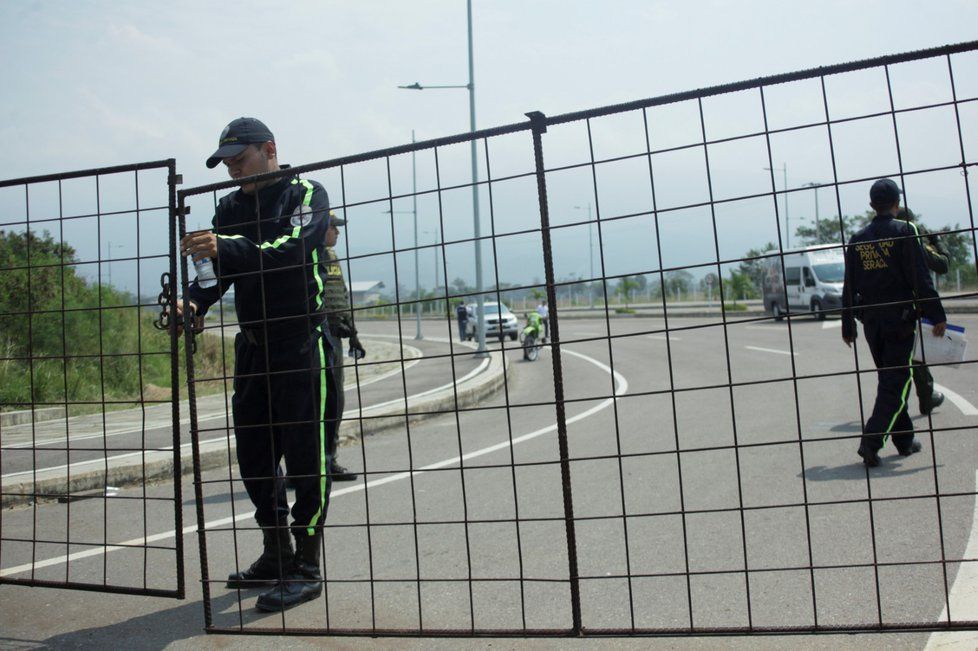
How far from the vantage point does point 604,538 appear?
4.65 meters

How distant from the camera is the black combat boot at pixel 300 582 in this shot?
3814mm

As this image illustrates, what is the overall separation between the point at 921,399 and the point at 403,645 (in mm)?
4469

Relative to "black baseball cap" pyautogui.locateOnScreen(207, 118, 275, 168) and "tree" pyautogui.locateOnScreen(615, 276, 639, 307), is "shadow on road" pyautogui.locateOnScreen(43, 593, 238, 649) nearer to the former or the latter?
"black baseball cap" pyautogui.locateOnScreen(207, 118, 275, 168)

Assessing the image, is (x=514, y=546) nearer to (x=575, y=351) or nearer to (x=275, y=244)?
(x=275, y=244)

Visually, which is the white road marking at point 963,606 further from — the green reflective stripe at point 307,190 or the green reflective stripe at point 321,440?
the green reflective stripe at point 307,190

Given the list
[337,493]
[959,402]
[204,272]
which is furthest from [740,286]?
[204,272]

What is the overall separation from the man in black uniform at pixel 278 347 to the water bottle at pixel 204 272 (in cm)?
6

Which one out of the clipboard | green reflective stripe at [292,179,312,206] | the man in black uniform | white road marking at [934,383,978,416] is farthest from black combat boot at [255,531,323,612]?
white road marking at [934,383,978,416]

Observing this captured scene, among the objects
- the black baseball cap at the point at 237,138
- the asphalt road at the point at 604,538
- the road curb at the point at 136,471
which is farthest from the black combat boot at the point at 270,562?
the black baseball cap at the point at 237,138

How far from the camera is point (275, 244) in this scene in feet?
12.1

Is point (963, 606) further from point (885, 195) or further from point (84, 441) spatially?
point (84, 441)

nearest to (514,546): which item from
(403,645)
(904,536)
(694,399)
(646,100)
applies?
(403,645)

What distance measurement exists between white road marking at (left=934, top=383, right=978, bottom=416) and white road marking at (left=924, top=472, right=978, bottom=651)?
14.1 feet

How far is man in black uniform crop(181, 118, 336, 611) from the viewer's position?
12.3ft
